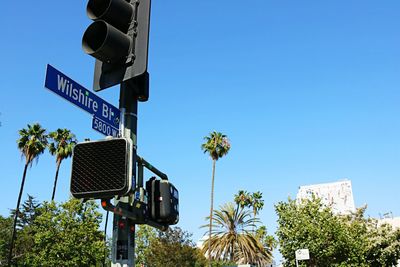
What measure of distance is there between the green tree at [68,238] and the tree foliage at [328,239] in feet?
54.9

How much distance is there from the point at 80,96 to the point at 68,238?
3395 centimetres

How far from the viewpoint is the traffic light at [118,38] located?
316cm

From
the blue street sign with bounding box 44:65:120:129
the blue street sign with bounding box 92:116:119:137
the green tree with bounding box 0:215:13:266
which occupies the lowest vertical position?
the blue street sign with bounding box 92:116:119:137

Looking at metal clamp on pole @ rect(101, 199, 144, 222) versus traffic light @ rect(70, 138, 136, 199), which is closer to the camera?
traffic light @ rect(70, 138, 136, 199)

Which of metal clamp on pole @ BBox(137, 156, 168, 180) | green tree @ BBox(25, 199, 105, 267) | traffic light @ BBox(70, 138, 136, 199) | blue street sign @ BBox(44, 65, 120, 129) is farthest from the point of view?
green tree @ BBox(25, 199, 105, 267)

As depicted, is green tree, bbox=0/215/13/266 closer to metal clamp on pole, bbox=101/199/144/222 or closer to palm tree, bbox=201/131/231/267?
palm tree, bbox=201/131/231/267

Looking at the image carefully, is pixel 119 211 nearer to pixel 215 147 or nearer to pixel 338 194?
pixel 215 147

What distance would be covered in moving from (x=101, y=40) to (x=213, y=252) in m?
44.0

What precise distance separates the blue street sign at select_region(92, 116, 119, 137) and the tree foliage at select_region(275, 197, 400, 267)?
25813mm

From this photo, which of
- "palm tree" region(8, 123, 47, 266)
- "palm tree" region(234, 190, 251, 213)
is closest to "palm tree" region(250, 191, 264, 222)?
"palm tree" region(234, 190, 251, 213)

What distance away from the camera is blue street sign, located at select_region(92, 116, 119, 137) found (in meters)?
3.38

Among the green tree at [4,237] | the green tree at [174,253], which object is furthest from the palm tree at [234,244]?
the green tree at [4,237]

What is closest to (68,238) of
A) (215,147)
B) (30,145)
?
(30,145)

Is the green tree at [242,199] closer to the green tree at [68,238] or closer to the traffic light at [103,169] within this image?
the green tree at [68,238]
